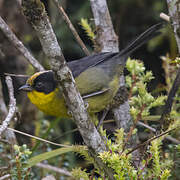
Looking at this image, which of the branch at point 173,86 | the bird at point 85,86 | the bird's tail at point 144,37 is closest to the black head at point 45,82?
the bird at point 85,86

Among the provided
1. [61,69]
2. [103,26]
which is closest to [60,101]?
[103,26]

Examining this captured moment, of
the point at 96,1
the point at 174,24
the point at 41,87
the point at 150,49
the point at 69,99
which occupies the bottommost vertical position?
the point at 150,49

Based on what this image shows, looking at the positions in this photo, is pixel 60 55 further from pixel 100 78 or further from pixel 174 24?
pixel 100 78

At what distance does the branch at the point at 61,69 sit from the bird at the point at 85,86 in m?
0.78

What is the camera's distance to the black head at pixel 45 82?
8.13 feet

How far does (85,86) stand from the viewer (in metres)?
2.45

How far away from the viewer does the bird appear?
2436mm

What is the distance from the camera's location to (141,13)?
454 centimetres

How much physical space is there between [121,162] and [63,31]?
3.13 metres

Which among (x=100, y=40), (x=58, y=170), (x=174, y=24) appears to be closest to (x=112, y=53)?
(x=100, y=40)

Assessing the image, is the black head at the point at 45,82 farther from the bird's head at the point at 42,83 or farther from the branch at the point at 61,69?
the branch at the point at 61,69

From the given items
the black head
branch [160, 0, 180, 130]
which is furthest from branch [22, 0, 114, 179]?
the black head

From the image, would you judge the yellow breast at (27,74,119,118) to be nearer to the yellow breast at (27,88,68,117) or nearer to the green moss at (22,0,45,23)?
the yellow breast at (27,88,68,117)

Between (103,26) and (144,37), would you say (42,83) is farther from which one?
(144,37)
